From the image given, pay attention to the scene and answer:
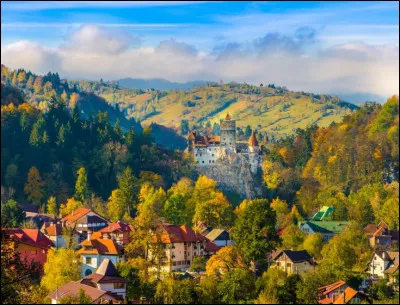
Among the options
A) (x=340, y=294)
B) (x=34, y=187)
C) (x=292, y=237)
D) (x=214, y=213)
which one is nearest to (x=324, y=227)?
(x=214, y=213)

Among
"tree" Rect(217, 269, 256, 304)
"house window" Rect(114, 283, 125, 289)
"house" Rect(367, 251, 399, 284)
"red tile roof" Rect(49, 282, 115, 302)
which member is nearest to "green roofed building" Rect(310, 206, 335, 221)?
"house" Rect(367, 251, 399, 284)

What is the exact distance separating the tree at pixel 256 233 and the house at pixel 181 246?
428cm

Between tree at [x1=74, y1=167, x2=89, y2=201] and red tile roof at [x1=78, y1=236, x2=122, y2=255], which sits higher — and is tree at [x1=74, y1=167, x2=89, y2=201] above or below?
above

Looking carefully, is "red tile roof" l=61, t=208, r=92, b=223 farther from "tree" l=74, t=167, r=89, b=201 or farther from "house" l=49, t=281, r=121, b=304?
"house" l=49, t=281, r=121, b=304

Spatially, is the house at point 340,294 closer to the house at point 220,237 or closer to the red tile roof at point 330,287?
the red tile roof at point 330,287

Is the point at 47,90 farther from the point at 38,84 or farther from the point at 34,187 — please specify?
the point at 34,187

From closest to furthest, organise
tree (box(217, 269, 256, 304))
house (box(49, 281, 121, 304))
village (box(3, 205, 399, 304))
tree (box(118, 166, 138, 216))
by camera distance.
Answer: house (box(49, 281, 121, 304)), tree (box(217, 269, 256, 304)), village (box(3, 205, 399, 304)), tree (box(118, 166, 138, 216))

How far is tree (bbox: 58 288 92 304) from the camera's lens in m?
31.5

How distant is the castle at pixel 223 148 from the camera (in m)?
73.4

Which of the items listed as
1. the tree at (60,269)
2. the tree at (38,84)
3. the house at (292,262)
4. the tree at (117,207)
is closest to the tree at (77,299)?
the tree at (60,269)

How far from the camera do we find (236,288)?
3591 cm

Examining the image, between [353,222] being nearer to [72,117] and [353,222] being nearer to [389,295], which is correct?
[389,295]

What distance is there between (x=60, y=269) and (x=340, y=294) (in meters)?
11.1

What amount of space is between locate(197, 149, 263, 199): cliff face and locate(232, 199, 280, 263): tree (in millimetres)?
25602
